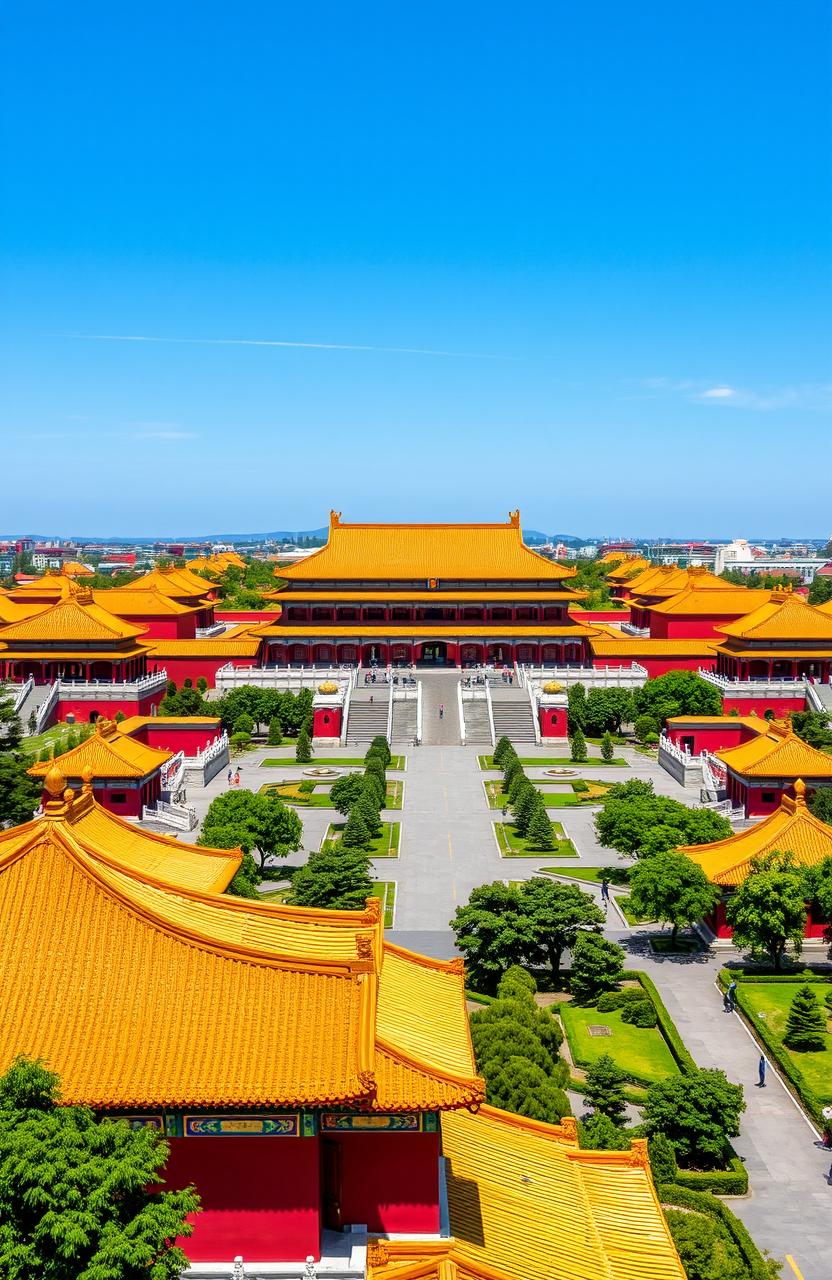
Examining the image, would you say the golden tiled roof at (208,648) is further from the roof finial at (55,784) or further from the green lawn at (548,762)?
the roof finial at (55,784)

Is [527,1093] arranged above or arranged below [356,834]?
above

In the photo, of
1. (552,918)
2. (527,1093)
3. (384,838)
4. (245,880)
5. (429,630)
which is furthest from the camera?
(429,630)

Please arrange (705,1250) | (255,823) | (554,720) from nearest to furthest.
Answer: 1. (705,1250)
2. (255,823)
3. (554,720)

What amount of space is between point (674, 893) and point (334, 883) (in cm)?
900

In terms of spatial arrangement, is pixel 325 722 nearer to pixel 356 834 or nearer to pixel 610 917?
pixel 356 834

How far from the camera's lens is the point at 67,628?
6209cm

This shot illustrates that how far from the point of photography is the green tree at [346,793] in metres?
44.0

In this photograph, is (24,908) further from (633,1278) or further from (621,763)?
(621,763)

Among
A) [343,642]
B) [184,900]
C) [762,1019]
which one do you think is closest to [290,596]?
[343,642]

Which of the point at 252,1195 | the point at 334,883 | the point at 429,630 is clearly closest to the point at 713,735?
the point at 429,630

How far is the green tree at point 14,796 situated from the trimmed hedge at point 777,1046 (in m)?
21.5

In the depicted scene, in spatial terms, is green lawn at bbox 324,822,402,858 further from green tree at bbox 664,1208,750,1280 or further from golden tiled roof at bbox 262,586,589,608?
golden tiled roof at bbox 262,586,589,608

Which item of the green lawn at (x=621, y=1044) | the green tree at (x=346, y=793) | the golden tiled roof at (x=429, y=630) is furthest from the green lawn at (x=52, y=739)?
the green lawn at (x=621, y=1044)

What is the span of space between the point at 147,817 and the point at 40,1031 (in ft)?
97.9
